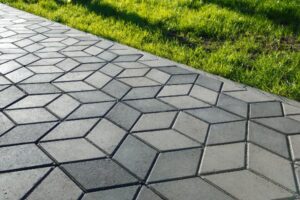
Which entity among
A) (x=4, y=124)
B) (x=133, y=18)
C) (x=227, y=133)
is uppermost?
(x=133, y=18)

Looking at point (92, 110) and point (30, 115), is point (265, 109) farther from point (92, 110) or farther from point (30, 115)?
point (30, 115)

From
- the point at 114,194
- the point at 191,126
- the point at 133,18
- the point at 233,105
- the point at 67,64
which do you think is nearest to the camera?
the point at 114,194

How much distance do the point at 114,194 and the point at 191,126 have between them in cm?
111

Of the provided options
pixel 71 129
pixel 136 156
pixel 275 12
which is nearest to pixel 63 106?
pixel 71 129

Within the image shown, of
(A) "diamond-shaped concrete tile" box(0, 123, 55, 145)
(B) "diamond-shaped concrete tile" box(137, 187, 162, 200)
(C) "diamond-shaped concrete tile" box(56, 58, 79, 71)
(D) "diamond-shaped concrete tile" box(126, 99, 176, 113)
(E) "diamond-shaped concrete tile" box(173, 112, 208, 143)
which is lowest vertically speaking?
(A) "diamond-shaped concrete tile" box(0, 123, 55, 145)

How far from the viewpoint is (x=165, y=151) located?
2.87 meters

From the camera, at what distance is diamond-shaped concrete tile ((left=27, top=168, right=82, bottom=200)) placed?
2.36m

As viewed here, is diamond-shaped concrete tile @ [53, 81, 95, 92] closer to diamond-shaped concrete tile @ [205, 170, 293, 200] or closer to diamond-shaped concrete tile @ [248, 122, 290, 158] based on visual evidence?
diamond-shaped concrete tile @ [248, 122, 290, 158]

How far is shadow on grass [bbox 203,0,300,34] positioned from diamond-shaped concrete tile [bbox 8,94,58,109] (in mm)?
4099

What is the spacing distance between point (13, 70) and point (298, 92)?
3206 mm

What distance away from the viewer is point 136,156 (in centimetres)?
280

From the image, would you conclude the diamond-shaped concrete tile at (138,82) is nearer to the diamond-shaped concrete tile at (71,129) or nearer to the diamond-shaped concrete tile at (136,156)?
the diamond-shaped concrete tile at (71,129)

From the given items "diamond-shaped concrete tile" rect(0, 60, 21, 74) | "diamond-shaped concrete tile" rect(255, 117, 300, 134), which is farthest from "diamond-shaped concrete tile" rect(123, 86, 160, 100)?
"diamond-shaped concrete tile" rect(0, 60, 21, 74)

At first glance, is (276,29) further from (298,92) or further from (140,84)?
(140,84)
